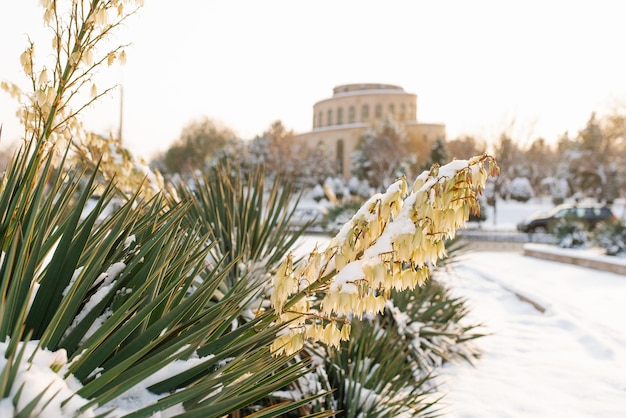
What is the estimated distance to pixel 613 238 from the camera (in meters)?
13.9

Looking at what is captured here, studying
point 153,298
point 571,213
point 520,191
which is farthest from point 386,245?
point 520,191

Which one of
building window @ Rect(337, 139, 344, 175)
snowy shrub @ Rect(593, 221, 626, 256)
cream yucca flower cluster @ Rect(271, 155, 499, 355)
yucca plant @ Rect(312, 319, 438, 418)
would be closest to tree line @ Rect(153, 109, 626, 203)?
building window @ Rect(337, 139, 344, 175)

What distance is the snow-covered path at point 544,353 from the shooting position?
441 cm

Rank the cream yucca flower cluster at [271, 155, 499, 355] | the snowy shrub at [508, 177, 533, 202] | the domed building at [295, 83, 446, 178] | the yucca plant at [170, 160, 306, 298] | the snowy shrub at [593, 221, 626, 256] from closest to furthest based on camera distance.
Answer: the cream yucca flower cluster at [271, 155, 499, 355] < the yucca plant at [170, 160, 306, 298] < the snowy shrub at [593, 221, 626, 256] < the snowy shrub at [508, 177, 533, 202] < the domed building at [295, 83, 446, 178]

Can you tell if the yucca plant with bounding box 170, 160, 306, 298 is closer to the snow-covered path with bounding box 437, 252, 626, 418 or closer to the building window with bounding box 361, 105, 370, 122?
the snow-covered path with bounding box 437, 252, 626, 418

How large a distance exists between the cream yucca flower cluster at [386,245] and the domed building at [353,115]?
58.2m

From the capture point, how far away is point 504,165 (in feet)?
133

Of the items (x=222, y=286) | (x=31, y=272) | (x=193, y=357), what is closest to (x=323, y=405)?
(x=222, y=286)

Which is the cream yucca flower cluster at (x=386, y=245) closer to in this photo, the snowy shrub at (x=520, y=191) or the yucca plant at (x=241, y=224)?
the yucca plant at (x=241, y=224)

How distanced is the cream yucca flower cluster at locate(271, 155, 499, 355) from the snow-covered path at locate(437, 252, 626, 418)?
258 cm

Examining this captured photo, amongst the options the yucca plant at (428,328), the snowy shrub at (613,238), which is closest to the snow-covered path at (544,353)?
the yucca plant at (428,328)

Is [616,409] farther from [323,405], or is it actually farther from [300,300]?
[300,300]

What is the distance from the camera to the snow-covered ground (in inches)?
173

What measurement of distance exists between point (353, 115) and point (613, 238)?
55.3 meters
